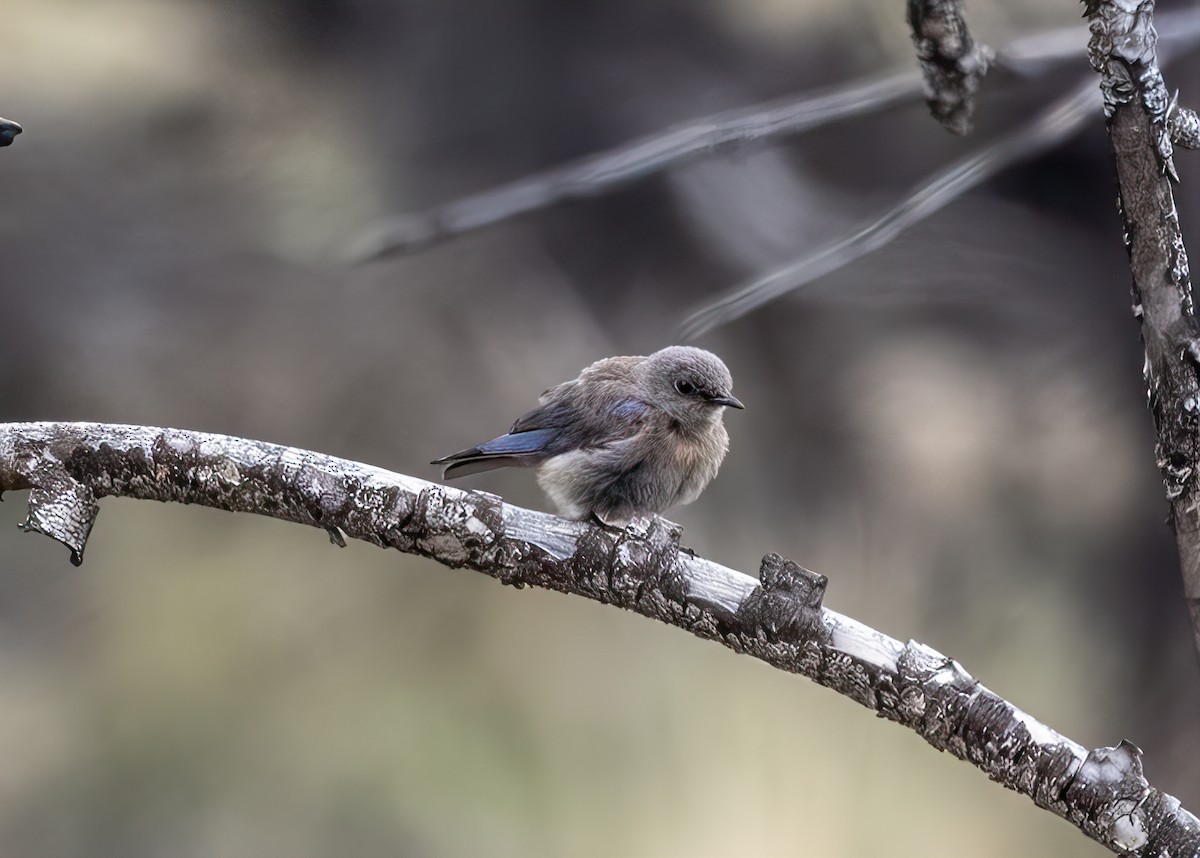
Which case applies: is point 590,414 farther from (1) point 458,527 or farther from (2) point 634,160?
(2) point 634,160

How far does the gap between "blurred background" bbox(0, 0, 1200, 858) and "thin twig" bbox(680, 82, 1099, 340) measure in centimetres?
3

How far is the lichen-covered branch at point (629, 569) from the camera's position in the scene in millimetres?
1233

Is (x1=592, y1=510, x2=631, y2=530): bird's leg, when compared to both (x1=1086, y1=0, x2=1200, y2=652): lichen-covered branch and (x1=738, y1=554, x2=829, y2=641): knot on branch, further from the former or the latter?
(x1=1086, y1=0, x2=1200, y2=652): lichen-covered branch

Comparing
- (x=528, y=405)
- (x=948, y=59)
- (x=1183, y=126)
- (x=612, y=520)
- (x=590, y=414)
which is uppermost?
(x=948, y=59)

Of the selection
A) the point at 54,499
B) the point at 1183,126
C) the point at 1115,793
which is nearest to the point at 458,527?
the point at 54,499

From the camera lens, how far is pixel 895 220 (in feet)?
6.31

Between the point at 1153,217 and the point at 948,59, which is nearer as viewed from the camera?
the point at 1153,217

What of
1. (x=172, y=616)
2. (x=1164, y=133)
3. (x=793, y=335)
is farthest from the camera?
(x=793, y=335)

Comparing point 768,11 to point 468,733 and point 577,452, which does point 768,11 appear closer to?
point 577,452

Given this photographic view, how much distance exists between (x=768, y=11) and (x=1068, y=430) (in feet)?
3.14

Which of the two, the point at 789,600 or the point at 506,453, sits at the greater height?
the point at 506,453

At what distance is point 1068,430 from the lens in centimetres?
186

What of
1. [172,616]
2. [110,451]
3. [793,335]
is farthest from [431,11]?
[172,616]

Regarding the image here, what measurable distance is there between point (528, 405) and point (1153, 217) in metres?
1.05
